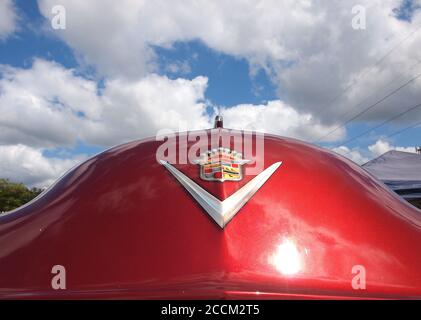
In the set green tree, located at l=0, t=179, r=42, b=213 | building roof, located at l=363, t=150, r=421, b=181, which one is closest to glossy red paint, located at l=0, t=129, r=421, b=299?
building roof, located at l=363, t=150, r=421, b=181

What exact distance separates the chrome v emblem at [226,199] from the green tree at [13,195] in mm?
35684

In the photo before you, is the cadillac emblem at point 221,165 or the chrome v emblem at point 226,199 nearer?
the chrome v emblem at point 226,199

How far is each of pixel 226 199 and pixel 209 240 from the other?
0.74 ft

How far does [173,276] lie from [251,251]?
0.30 metres

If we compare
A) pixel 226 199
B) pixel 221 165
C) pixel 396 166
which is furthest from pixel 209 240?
pixel 396 166

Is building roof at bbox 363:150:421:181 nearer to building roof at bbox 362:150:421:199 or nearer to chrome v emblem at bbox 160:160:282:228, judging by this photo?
building roof at bbox 362:150:421:199

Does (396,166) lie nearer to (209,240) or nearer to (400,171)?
(400,171)

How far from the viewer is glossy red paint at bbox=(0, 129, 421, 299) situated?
1.27 metres

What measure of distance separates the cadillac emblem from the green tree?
117ft

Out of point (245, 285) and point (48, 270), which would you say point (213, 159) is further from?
point (48, 270)

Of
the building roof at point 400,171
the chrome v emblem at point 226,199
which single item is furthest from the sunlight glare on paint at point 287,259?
the building roof at point 400,171

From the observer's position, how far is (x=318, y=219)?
1.55 meters

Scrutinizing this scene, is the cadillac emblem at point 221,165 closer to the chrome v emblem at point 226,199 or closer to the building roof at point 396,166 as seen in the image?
the chrome v emblem at point 226,199

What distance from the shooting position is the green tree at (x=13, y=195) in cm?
3383
